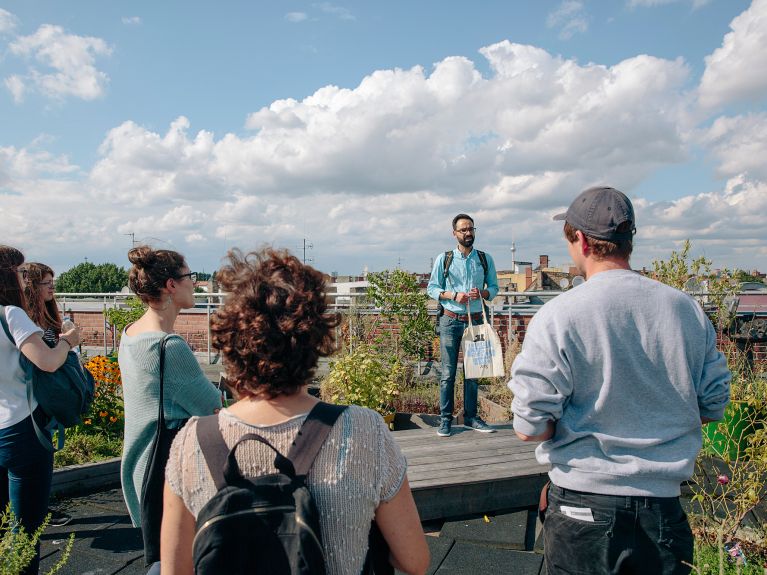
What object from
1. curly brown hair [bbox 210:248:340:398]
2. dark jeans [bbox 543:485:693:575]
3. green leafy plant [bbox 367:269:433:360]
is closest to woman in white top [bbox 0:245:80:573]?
curly brown hair [bbox 210:248:340:398]

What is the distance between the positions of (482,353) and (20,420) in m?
3.23

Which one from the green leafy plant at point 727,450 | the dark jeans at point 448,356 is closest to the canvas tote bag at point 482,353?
the dark jeans at point 448,356

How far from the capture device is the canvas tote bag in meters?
4.67

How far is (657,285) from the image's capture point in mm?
1696

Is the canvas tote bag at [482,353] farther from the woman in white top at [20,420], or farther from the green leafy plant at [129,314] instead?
the green leafy plant at [129,314]

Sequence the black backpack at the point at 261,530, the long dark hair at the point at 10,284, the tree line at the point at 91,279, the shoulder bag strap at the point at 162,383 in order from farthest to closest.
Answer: the tree line at the point at 91,279 < the long dark hair at the point at 10,284 < the shoulder bag strap at the point at 162,383 < the black backpack at the point at 261,530

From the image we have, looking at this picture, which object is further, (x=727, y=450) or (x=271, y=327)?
(x=727, y=450)

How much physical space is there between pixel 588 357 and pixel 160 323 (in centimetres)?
164

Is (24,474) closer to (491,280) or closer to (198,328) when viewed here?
(491,280)

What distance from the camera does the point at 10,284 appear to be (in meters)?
2.69

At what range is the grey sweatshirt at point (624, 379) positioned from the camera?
1.64m

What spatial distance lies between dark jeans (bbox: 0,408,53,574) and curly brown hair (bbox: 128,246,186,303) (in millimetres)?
929

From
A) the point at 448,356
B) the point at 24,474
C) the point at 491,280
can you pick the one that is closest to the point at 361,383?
the point at 448,356

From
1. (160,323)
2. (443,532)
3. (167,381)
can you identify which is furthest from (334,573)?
(443,532)
